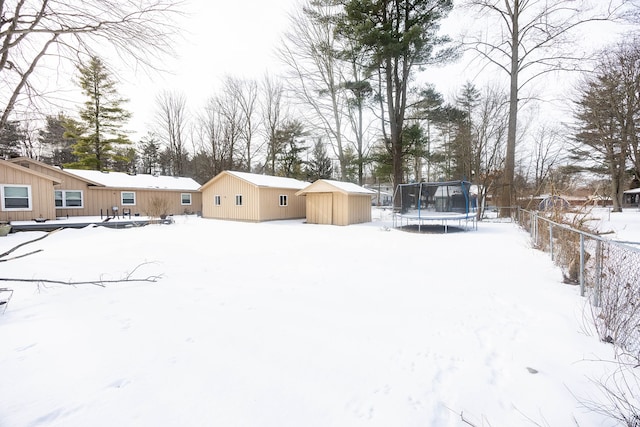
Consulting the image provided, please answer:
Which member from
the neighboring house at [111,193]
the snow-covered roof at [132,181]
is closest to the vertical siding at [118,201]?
the neighboring house at [111,193]

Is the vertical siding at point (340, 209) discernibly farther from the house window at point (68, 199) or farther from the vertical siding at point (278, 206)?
the house window at point (68, 199)

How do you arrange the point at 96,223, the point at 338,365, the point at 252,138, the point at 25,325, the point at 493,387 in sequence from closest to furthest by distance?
the point at 493,387 → the point at 338,365 → the point at 25,325 → the point at 96,223 → the point at 252,138

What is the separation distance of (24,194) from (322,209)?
47.4 feet

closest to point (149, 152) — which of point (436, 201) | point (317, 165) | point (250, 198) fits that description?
point (317, 165)

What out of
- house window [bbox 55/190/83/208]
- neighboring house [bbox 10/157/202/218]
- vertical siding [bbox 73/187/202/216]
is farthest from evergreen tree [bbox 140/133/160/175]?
house window [bbox 55/190/83/208]

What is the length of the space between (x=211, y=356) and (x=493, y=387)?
2.28 metres

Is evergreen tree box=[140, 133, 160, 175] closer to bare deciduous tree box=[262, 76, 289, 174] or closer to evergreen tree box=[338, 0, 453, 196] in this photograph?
bare deciduous tree box=[262, 76, 289, 174]

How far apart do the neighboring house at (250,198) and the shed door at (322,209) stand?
268 cm

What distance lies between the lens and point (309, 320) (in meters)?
3.03

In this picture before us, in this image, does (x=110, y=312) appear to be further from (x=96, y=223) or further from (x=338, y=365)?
(x=96, y=223)

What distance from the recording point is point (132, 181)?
19062 millimetres

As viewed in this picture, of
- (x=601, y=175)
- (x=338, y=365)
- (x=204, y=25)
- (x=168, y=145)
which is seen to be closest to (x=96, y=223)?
(x=204, y=25)

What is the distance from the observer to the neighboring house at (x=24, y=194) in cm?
1195

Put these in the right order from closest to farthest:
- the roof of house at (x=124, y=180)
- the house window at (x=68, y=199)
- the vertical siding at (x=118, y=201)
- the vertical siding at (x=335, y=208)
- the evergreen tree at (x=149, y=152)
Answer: the vertical siding at (x=335, y=208) → the house window at (x=68, y=199) → the roof of house at (x=124, y=180) → the vertical siding at (x=118, y=201) → the evergreen tree at (x=149, y=152)
